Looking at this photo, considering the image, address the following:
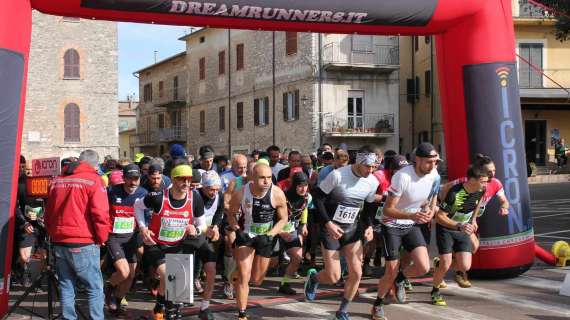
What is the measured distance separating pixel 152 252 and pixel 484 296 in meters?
4.25

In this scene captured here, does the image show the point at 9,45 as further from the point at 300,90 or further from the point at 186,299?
the point at 300,90

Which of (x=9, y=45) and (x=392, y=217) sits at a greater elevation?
(x=9, y=45)

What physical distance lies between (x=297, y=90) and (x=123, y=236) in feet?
86.4

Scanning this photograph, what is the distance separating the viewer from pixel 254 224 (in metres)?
7.20

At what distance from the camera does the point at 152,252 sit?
7.17 m

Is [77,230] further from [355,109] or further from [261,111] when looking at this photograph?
[261,111]

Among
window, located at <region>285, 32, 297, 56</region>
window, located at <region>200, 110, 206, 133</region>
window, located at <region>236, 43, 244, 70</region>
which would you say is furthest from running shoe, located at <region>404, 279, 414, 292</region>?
window, located at <region>200, 110, 206, 133</region>

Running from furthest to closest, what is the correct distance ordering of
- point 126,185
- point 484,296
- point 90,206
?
1. point 484,296
2. point 126,185
3. point 90,206

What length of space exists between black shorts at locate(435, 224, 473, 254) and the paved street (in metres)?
0.66

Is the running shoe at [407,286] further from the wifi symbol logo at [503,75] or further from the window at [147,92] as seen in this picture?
the window at [147,92]

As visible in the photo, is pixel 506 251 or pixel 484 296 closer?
pixel 484 296

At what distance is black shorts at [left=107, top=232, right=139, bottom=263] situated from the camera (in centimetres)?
765

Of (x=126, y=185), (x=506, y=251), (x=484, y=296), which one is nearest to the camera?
(x=126, y=185)

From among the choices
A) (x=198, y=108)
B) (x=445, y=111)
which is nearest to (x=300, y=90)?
(x=198, y=108)
